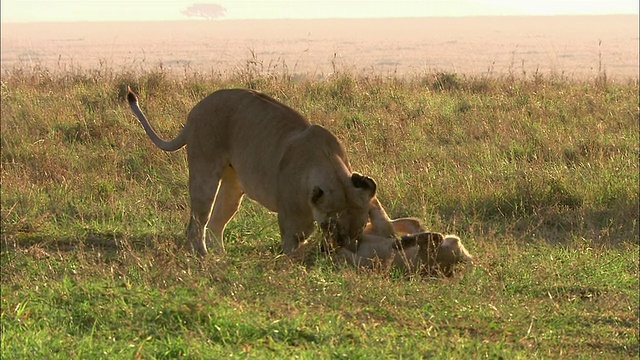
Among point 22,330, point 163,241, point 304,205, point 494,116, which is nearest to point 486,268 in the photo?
point 304,205

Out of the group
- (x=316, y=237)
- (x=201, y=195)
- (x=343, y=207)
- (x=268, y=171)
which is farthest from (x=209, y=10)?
(x=343, y=207)

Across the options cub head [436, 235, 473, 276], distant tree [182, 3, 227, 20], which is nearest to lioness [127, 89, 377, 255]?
cub head [436, 235, 473, 276]

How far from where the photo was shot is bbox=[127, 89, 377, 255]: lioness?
6.57 metres

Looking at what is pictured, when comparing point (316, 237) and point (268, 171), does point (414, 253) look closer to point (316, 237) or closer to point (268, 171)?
point (316, 237)

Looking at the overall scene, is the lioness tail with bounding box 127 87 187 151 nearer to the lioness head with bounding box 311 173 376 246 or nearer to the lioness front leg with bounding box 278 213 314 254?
the lioness front leg with bounding box 278 213 314 254

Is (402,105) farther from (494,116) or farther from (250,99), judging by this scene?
(250,99)

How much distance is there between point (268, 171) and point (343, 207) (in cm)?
65

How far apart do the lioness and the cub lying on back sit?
4.5 inches

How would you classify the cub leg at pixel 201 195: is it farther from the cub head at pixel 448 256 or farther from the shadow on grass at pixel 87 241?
the cub head at pixel 448 256

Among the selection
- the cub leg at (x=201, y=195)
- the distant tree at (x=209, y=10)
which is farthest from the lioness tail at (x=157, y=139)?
the distant tree at (x=209, y=10)

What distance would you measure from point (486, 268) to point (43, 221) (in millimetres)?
3304

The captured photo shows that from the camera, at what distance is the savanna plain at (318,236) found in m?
5.25

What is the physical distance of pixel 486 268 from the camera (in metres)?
6.66

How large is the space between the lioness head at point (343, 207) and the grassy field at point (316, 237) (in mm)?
199
